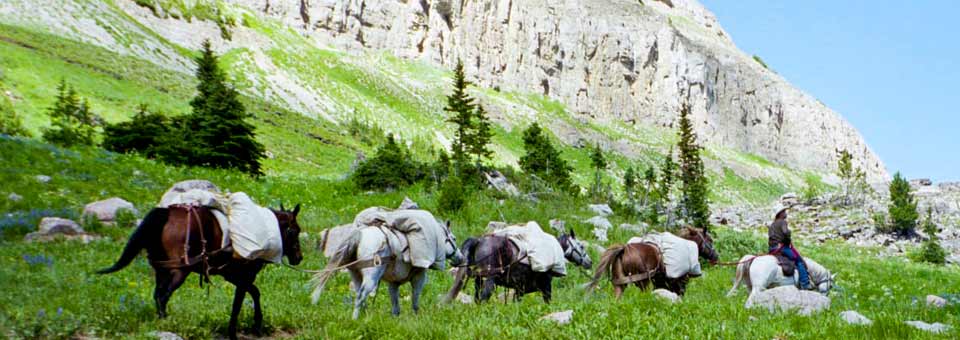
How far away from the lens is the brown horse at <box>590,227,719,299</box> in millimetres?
13234

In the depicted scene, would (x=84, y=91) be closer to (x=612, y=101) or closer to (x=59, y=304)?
(x=59, y=304)

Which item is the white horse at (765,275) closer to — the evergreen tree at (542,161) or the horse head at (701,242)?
the horse head at (701,242)

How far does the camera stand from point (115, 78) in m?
55.6

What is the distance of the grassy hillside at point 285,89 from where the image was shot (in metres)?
50.4

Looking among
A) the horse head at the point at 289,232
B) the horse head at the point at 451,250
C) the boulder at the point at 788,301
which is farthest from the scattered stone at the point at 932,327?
the horse head at the point at 289,232

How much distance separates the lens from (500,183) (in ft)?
108

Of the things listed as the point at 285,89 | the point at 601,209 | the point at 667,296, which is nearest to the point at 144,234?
the point at 667,296

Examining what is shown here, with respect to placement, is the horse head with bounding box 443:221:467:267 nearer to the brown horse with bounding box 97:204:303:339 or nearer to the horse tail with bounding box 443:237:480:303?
the horse tail with bounding box 443:237:480:303

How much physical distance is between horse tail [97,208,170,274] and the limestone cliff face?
358 feet

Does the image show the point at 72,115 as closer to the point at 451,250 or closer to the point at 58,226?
the point at 58,226

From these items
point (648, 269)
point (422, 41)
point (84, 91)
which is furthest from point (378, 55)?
point (648, 269)

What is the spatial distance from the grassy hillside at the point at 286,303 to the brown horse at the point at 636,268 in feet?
1.56

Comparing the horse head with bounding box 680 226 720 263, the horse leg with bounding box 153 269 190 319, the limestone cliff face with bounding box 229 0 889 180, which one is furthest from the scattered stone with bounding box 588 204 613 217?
the limestone cliff face with bounding box 229 0 889 180

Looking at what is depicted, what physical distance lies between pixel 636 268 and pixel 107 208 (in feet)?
51.5
